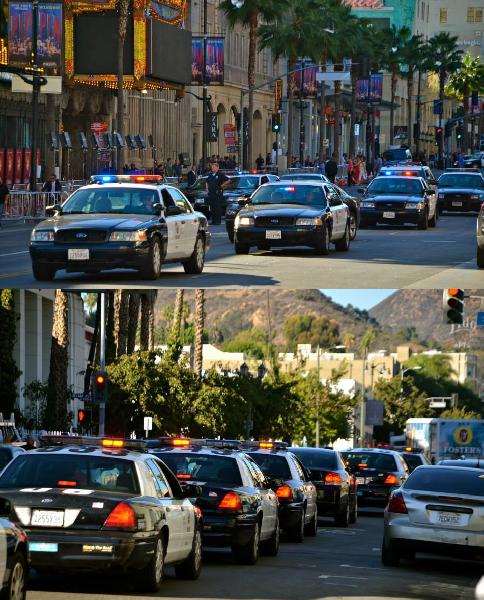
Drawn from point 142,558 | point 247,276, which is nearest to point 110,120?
point 247,276

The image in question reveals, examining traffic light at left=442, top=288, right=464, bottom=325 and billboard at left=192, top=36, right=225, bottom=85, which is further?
billboard at left=192, top=36, right=225, bottom=85

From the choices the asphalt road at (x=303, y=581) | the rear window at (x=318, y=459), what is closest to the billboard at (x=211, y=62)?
the rear window at (x=318, y=459)

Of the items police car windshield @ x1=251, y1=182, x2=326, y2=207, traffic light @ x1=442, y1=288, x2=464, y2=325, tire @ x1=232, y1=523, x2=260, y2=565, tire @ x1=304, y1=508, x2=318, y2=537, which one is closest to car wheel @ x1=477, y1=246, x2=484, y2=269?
traffic light @ x1=442, y1=288, x2=464, y2=325

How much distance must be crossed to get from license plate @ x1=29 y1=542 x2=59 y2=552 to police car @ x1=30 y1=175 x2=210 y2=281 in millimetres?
14609

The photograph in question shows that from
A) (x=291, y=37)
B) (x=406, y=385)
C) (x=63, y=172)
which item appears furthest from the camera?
(x=406, y=385)

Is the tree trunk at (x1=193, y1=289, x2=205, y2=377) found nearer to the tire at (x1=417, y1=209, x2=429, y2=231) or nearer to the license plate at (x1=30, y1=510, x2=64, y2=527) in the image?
the tire at (x1=417, y1=209, x2=429, y2=231)

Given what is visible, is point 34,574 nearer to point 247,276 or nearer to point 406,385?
point 247,276

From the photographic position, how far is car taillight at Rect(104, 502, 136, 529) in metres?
13.4

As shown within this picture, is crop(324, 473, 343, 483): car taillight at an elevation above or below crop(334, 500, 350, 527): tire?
above

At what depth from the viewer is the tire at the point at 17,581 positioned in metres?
11.7

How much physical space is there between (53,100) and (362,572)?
206ft

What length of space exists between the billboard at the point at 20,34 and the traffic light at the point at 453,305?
42470 mm

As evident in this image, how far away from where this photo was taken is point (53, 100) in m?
78.1

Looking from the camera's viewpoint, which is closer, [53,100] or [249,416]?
[249,416]
